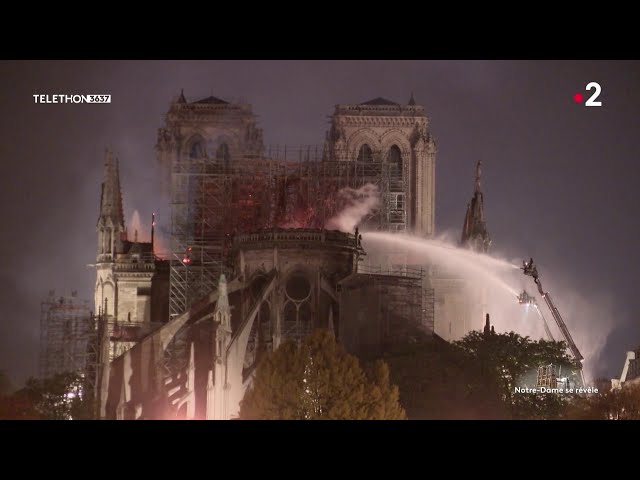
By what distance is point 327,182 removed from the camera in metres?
72.4

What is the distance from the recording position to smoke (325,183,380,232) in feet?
235

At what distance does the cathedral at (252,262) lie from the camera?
60.0 m

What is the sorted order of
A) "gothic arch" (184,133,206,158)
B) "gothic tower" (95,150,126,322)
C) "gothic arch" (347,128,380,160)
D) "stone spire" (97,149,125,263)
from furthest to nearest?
"gothic arch" (347,128,380,160) → "gothic arch" (184,133,206,158) → "stone spire" (97,149,125,263) → "gothic tower" (95,150,126,322)

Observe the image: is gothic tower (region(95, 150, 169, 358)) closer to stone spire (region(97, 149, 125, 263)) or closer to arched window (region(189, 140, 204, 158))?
stone spire (region(97, 149, 125, 263))

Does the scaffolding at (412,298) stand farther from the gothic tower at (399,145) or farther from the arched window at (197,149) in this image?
the arched window at (197,149)

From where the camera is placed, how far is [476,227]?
72500 mm

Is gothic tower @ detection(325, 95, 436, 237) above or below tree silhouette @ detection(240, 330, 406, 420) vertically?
above

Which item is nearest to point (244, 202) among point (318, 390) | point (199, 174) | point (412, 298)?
point (199, 174)

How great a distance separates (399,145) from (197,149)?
9.73 meters

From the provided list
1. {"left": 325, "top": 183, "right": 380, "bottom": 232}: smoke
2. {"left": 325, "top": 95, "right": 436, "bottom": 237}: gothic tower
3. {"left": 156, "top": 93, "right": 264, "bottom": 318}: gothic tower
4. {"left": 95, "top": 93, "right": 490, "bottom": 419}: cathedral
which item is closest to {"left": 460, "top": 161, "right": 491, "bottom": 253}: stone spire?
{"left": 95, "top": 93, "right": 490, "bottom": 419}: cathedral

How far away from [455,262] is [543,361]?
15.3 meters

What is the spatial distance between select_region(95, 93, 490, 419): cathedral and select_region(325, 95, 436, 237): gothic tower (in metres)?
0.07
